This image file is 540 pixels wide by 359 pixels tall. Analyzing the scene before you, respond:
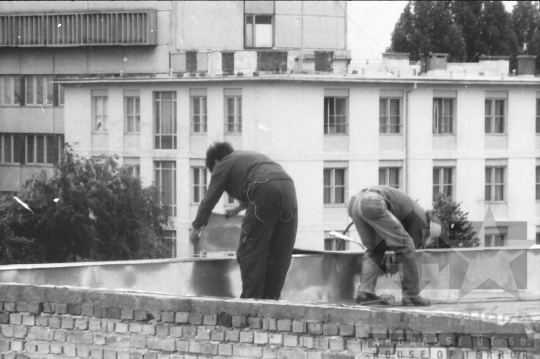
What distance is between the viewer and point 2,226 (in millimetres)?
32281

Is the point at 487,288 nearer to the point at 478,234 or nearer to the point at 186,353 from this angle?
the point at 186,353

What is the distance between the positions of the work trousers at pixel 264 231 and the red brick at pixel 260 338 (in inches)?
59.2

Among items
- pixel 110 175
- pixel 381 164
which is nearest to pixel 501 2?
pixel 381 164

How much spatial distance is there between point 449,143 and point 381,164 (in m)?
3.10

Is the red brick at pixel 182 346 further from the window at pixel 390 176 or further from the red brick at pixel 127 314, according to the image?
the window at pixel 390 176

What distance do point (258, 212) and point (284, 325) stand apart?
1.67 meters

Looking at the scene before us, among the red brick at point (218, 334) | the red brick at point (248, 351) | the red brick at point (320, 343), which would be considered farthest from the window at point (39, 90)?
the red brick at point (320, 343)

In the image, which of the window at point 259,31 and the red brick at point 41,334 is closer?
the red brick at point 41,334

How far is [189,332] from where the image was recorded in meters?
7.11

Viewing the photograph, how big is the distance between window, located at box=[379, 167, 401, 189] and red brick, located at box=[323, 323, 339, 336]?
3517 cm

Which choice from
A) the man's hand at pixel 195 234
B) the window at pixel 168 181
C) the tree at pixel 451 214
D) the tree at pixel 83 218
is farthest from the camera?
the window at pixel 168 181

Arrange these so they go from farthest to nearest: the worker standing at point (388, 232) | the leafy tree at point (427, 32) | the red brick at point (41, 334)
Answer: the leafy tree at point (427, 32) → the worker standing at point (388, 232) → the red brick at point (41, 334)

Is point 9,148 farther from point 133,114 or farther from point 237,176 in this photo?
point 237,176

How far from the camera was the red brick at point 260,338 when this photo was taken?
269 inches
